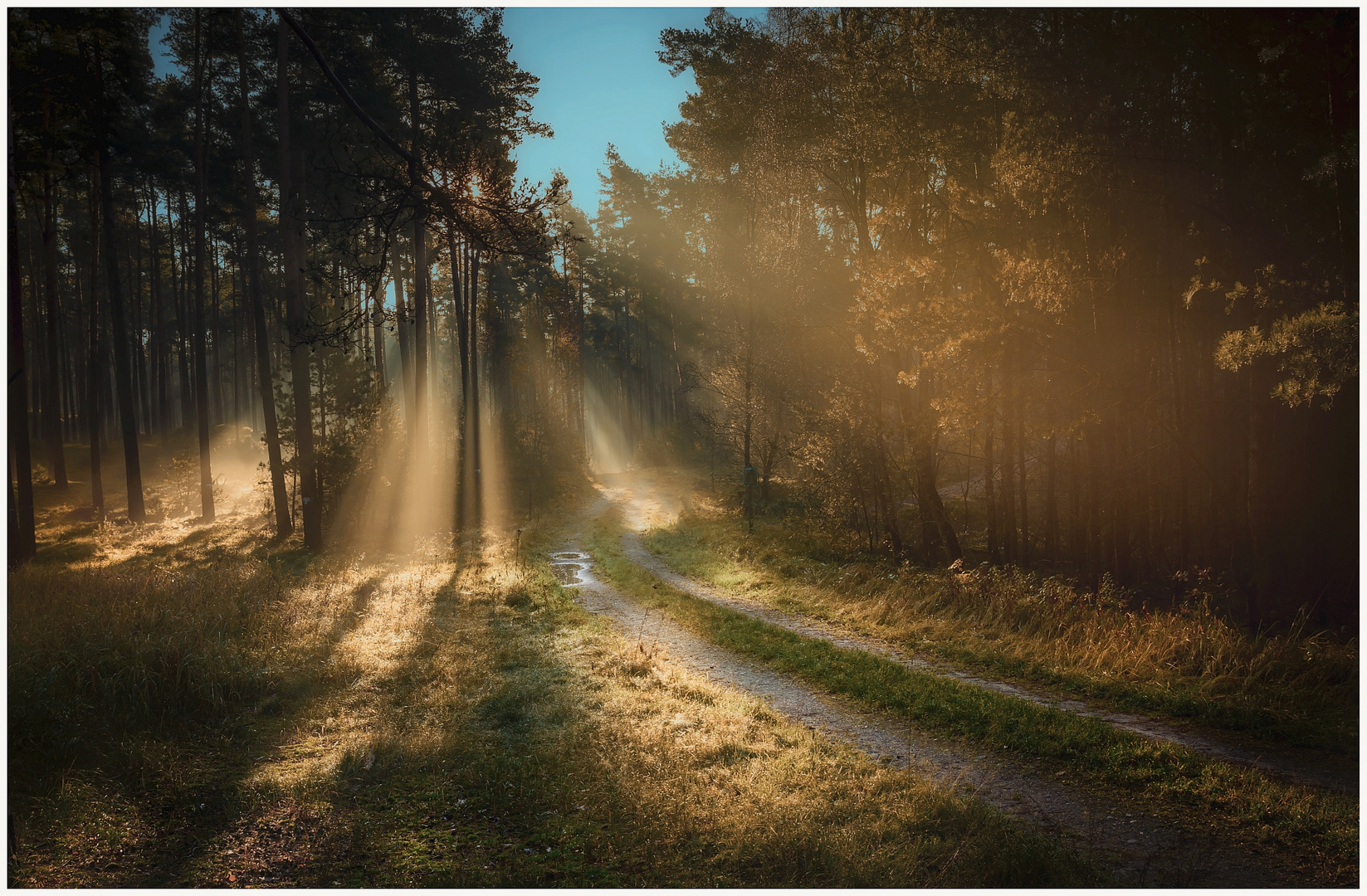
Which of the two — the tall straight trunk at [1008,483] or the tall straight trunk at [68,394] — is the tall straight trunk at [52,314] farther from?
the tall straight trunk at [1008,483]

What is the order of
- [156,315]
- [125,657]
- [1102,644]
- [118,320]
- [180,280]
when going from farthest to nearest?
[180,280] < [156,315] < [118,320] < [1102,644] < [125,657]

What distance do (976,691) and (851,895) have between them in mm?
4409

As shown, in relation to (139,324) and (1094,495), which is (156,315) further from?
(1094,495)

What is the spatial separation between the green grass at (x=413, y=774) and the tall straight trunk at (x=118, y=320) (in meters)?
13.8

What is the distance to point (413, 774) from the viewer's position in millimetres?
5547

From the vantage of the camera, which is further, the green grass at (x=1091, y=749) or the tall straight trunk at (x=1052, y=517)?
the tall straight trunk at (x=1052, y=517)

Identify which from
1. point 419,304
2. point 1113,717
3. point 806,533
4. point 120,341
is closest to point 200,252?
point 120,341

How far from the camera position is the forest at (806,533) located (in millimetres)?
4793

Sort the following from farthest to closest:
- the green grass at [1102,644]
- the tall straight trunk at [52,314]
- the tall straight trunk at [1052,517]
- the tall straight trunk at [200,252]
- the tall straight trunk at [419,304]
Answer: the tall straight trunk at [200,252], the tall straight trunk at [419,304], the tall straight trunk at [52,314], the tall straight trunk at [1052,517], the green grass at [1102,644]

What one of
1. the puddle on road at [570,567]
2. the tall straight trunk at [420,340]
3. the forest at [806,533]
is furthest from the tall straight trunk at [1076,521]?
the tall straight trunk at [420,340]

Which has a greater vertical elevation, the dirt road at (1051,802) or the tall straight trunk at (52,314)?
the tall straight trunk at (52,314)

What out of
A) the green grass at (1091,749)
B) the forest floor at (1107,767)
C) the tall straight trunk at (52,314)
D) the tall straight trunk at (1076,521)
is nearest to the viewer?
the forest floor at (1107,767)

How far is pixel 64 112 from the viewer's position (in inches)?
485

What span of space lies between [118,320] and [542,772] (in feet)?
71.6
